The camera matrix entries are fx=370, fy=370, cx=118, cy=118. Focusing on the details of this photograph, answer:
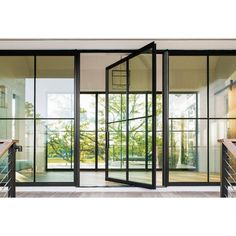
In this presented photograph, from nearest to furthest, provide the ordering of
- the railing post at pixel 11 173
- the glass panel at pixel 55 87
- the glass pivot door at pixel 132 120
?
the railing post at pixel 11 173, the glass pivot door at pixel 132 120, the glass panel at pixel 55 87

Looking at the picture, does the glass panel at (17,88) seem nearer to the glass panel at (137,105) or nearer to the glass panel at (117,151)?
the glass panel at (117,151)

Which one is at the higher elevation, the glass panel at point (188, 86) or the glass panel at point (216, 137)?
the glass panel at point (188, 86)

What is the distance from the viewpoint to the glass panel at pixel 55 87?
6758mm

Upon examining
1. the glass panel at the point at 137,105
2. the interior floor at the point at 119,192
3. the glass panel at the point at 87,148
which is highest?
the glass panel at the point at 137,105

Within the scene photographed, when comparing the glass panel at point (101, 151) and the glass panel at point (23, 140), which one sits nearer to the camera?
the glass panel at point (23, 140)

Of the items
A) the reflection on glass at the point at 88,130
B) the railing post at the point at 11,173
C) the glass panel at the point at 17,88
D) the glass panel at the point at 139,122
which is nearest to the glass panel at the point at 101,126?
the reflection on glass at the point at 88,130

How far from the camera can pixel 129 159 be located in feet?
22.4
